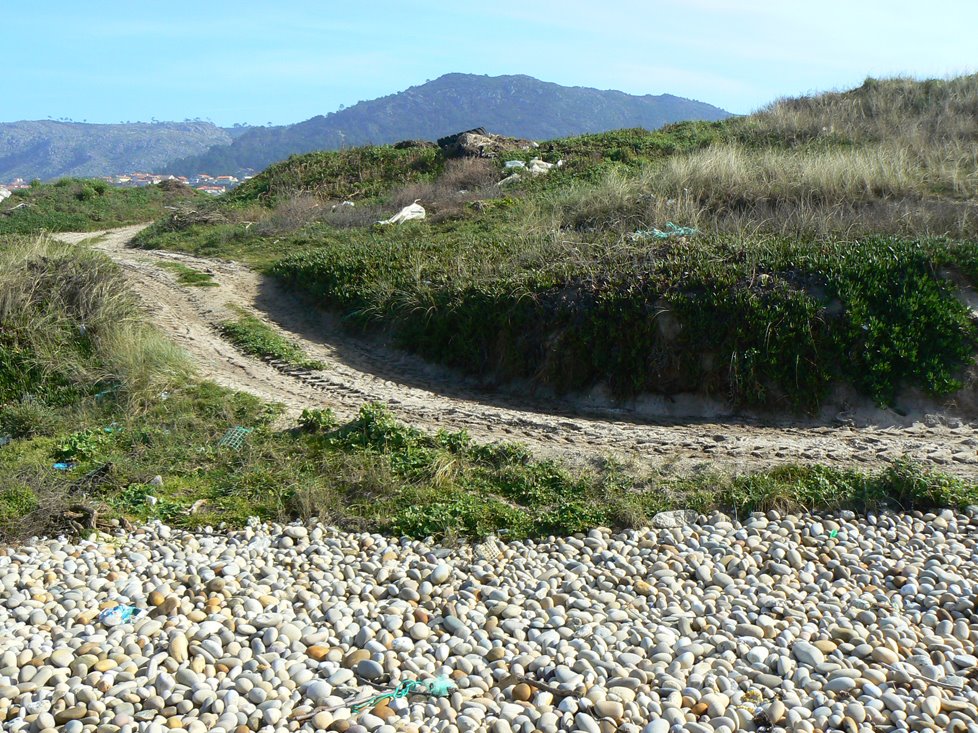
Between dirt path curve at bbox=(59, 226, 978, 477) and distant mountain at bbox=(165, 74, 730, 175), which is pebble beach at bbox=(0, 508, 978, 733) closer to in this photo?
dirt path curve at bbox=(59, 226, 978, 477)

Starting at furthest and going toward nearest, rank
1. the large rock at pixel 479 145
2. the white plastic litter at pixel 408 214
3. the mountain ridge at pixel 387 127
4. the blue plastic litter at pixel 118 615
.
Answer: the mountain ridge at pixel 387 127
the large rock at pixel 479 145
the white plastic litter at pixel 408 214
the blue plastic litter at pixel 118 615

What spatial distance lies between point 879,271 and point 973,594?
404 centimetres

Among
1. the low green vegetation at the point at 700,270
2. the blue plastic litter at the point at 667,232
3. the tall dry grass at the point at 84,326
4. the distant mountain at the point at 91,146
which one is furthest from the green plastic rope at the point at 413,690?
the distant mountain at the point at 91,146

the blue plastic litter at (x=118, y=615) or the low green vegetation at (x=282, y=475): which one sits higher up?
the low green vegetation at (x=282, y=475)

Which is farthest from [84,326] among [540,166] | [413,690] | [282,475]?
[540,166]

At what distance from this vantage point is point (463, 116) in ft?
395

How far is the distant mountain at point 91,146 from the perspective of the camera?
406 feet

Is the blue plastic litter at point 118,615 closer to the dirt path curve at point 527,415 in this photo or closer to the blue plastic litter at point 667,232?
the dirt path curve at point 527,415

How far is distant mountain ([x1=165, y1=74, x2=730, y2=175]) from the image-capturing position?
10338 cm

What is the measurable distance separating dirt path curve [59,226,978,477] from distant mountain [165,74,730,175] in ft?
290

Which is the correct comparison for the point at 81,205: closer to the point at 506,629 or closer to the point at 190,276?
the point at 190,276

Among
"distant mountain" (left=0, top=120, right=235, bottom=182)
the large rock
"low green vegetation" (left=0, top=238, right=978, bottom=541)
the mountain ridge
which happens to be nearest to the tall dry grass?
"low green vegetation" (left=0, top=238, right=978, bottom=541)

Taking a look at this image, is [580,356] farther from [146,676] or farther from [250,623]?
[146,676]

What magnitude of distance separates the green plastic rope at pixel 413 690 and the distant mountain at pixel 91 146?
11712 cm
